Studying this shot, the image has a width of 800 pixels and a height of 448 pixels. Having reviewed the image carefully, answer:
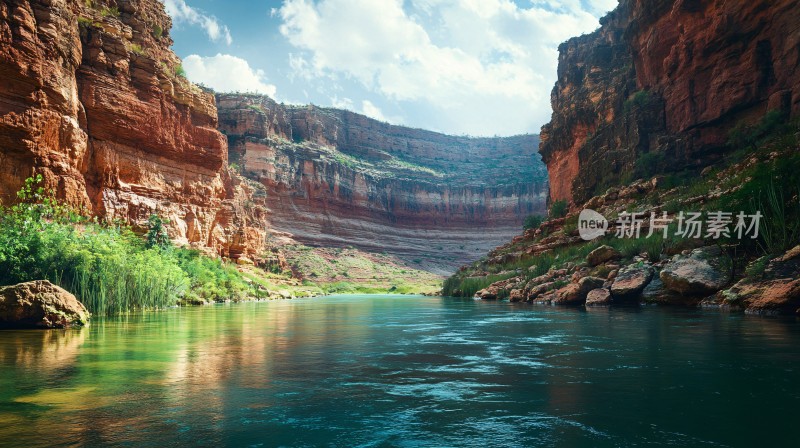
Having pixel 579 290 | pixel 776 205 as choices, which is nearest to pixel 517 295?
pixel 579 290

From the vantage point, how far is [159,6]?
4831 cm

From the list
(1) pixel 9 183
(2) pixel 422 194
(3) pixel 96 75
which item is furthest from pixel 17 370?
(2) pixel 422 194

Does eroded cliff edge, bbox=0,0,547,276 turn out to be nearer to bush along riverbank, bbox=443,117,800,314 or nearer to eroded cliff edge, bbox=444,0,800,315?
eroded cliff edge, bbox=444,0,800,315

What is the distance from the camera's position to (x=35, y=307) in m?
12.5

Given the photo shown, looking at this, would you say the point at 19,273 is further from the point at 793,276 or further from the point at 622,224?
the point at 622,224

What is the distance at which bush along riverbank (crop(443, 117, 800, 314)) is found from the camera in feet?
50.4

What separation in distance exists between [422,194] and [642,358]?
122m

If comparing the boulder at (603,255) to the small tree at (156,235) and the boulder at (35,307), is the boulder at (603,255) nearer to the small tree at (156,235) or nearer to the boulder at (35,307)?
the boulder at (35,307)

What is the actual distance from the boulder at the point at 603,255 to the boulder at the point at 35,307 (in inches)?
846

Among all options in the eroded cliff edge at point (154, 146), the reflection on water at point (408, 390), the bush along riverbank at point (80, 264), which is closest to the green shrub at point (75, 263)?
the bush along riverbank at point (80, 264)

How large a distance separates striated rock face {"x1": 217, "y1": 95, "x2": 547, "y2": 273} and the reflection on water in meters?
86.4

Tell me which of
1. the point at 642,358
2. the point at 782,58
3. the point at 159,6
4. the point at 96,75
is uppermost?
the point at 159,6

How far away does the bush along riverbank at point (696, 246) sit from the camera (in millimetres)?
15367
